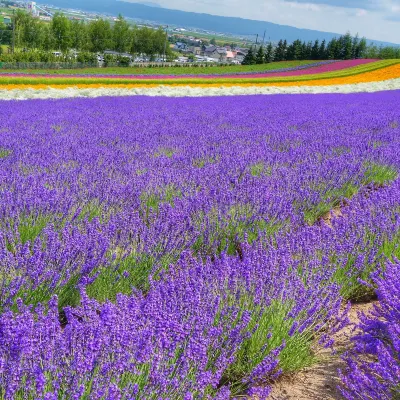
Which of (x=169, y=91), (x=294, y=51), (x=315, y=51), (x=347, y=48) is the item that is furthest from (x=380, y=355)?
(x=347, y=48)

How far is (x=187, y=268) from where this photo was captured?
2.65 m

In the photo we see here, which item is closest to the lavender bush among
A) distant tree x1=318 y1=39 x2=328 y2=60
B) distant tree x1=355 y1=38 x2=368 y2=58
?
distant tree x1=318 y1=39 x2=328 y2=60

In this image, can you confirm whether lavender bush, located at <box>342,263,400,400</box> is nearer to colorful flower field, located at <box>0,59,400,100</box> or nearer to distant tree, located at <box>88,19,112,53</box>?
colorful flower field, located at <box>0,59,400,100</box>

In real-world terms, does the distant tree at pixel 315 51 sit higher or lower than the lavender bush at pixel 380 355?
lower

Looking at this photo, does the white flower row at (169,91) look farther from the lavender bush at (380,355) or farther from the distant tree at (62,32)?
the distant tree at (62,32)

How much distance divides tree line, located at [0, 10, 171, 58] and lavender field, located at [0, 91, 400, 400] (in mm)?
61234

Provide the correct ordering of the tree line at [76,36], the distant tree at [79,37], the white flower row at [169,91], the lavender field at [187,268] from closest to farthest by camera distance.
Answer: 1. the lavender field at [187,268]
2. the white flower row at [169,91]
3. the tree line at [76,36]
4. the distant tree at [79,37]

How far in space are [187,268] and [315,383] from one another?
2.86ft

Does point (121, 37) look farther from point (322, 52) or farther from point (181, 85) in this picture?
point (181, 85)

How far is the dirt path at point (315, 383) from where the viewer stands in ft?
7.39

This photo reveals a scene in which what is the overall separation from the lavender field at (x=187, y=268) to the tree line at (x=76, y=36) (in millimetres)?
61234

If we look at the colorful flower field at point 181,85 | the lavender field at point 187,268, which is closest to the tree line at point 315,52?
the colorful flower field at point 181,85

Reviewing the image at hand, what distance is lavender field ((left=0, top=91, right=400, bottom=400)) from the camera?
1785 mm

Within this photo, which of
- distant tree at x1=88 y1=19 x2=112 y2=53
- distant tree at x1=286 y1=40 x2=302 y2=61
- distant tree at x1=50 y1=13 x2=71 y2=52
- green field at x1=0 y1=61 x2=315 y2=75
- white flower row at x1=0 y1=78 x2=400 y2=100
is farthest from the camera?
distant tree at x1=88 y1=19 x2=112 y2=53
